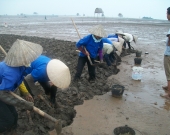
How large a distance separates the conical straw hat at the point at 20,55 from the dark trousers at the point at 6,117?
A: 80 centimetres

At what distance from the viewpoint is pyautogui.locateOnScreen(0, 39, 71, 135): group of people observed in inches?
104

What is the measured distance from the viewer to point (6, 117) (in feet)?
9.87

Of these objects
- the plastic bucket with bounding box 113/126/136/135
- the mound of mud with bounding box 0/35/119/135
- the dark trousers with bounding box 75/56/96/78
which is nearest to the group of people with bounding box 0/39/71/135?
the mound of mud with bounding box 0/35/119/135

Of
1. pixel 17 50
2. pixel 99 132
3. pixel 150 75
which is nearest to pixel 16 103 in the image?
pixel 17 50

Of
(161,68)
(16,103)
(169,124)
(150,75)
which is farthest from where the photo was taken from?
(161,68)

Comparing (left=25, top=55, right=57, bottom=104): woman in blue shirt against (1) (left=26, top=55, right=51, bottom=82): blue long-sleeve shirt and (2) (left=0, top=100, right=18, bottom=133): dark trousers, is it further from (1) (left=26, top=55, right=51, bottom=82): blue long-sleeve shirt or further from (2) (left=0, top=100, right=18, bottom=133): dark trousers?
(2) (left=0, top=100, right=18, bottom=133): dark trousers

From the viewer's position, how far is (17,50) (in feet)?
8.90

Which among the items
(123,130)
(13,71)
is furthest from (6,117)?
(123,130)

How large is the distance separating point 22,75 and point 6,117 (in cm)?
77

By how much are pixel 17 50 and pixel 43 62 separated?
705 millimetres

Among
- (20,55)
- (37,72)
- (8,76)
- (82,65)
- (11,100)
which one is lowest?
(82,65)

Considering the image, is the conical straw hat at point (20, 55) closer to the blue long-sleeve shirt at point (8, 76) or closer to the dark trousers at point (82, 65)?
the blue long-sleeve shirt at point (8, 76)

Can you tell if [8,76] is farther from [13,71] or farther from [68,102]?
[68,102]

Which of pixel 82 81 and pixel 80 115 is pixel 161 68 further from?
pixel 80 115
